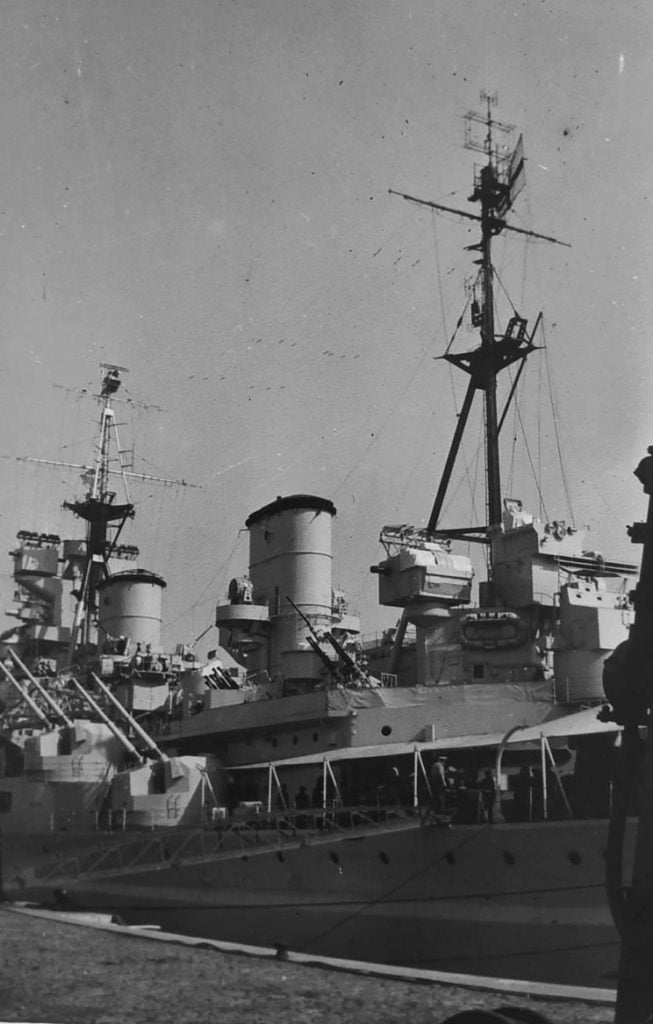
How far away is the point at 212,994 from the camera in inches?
223

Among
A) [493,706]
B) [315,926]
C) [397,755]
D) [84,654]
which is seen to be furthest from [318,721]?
[84,654]

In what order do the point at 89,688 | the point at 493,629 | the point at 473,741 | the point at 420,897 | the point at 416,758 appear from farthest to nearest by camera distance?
the point at 89,688 < the point at 493,629 < the point at 473,741 < the point at 416,758 < the point at 420,897

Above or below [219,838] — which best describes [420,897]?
below

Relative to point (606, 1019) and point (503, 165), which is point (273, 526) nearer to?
point (503, 165)

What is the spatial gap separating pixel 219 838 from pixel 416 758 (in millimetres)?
4622

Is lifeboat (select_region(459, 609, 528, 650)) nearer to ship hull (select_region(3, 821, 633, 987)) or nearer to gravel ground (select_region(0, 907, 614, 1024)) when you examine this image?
ship hull (select_region(3, 821, 633, 987))

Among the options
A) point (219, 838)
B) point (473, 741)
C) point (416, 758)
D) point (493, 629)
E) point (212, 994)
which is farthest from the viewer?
point (493, 629)

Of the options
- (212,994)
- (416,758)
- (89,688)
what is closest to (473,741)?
(416,758)

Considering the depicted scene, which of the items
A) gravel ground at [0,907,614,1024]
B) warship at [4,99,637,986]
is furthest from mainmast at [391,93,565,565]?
gravel ground at [0,907,614,1024]

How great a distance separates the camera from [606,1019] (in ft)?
16.4

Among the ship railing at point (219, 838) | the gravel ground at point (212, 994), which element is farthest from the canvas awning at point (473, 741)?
the gravel ground at point (212, 994)

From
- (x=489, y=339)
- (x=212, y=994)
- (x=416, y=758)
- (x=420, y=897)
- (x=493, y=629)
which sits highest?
(x=489, y=339)

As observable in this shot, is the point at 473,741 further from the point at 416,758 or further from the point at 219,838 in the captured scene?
the point at 219,838

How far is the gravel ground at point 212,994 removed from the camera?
5184mm
